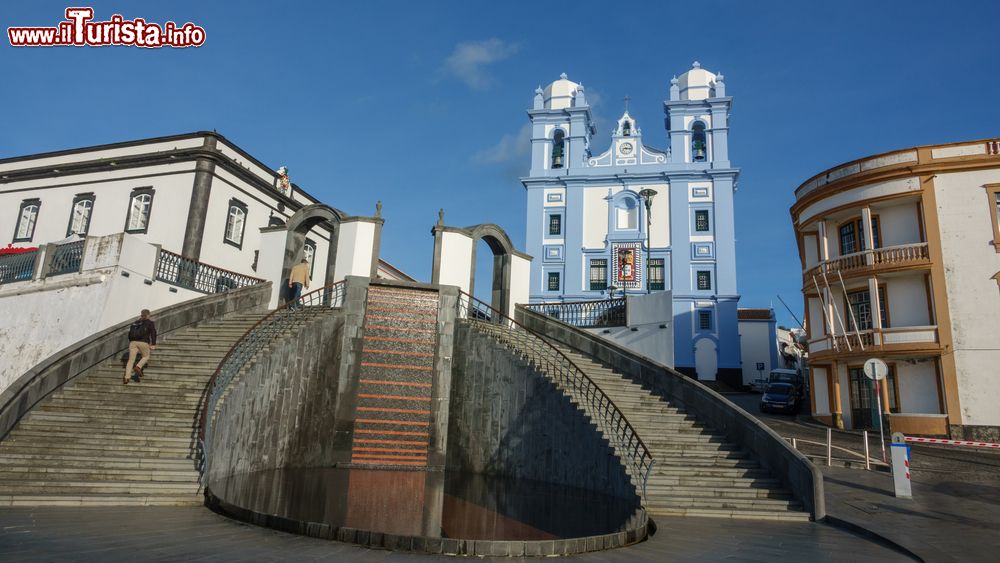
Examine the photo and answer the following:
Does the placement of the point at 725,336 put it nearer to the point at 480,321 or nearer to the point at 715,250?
the point at 715,250

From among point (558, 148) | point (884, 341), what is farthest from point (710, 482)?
point (558, 148)

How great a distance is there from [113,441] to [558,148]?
1532 inches

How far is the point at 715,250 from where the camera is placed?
4006 centimetres

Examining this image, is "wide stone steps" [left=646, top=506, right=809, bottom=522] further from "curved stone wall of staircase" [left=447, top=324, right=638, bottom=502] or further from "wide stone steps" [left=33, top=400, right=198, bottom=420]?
"wide stone steps" [left=33, top=400, right=198, bottom=420]

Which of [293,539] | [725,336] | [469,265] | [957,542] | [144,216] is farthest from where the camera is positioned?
[725,336]

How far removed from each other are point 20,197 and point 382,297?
2347 centimetres

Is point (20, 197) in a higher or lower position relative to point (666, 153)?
lower

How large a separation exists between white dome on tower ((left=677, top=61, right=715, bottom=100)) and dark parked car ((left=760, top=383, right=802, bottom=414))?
76.7 feet

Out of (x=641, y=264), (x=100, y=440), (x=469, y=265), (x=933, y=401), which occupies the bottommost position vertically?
(x=100, y=440)

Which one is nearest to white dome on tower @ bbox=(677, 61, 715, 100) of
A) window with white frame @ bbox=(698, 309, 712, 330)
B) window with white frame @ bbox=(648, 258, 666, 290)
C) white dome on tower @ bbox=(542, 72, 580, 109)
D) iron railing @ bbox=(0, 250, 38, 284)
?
white dome on tower @ bbox=(542, 72, 580, 109)

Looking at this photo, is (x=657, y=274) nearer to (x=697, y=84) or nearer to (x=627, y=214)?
(x=627, y=214)

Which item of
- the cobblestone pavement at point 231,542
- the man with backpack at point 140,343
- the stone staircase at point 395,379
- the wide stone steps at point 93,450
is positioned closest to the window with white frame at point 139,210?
the stone staircase at point 395,379

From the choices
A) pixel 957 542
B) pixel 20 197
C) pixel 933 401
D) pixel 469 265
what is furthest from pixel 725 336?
pixel 20 197

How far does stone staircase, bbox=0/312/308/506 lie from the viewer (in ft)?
28.7
